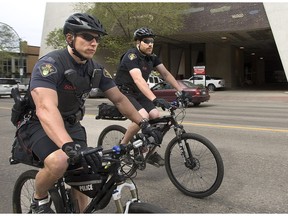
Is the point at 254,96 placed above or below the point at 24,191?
above

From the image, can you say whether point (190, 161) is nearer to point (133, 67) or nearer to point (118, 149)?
point (133, 67)

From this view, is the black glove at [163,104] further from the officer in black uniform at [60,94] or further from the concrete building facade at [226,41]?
the concrete building facade at [226,41]

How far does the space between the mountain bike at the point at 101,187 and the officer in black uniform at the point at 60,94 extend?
9 cm

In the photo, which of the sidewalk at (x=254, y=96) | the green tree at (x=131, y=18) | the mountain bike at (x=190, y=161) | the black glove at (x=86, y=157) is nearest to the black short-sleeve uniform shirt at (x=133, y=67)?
the mountain bike at (x=190, y=161)

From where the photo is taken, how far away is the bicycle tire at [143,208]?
221 centimetres

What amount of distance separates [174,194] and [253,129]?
5.21 meters

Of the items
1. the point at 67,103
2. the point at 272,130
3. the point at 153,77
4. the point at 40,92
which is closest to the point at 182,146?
the point at 67,103

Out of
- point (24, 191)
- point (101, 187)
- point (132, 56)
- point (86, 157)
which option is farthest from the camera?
point (132, 56)

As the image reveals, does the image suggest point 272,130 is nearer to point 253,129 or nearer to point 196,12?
point 253,129

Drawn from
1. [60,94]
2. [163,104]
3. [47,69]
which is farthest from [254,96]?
[47,69]

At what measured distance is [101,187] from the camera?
252 cm

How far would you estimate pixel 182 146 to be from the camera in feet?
14.0

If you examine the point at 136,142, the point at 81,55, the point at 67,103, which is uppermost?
the point at 81,55

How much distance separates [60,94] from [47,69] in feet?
0.81
